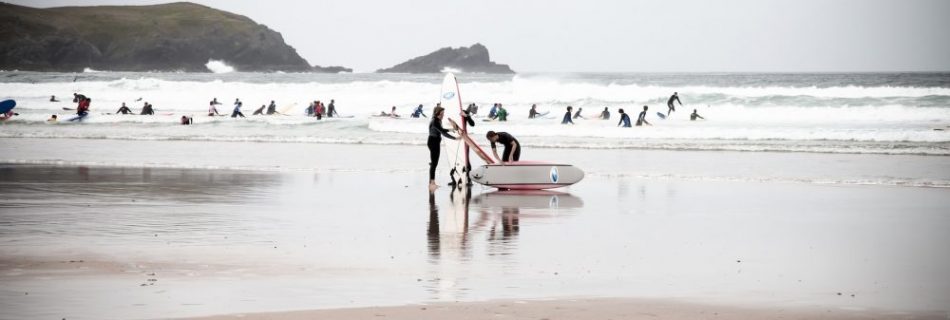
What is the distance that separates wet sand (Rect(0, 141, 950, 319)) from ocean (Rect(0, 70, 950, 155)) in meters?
15.5

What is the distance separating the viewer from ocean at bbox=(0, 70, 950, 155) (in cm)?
3288

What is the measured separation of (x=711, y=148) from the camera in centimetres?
2997

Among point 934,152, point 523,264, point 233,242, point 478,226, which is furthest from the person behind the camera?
point 934,152

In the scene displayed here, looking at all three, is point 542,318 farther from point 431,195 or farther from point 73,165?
point 73,165

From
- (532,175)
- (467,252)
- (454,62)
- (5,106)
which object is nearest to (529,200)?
(532,175)

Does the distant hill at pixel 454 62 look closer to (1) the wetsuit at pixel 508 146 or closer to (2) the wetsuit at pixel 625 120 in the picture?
(2) the wetsuit at pixel 625 120

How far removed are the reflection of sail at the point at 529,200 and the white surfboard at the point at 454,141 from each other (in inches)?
43.1

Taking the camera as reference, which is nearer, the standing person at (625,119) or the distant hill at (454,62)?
the standing person at (625,119)

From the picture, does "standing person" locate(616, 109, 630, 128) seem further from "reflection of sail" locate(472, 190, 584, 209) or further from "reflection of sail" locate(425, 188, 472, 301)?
"reflection of sail" locate(425, 188, 472, 301)

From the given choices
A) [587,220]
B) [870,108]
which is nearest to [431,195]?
[587,220]

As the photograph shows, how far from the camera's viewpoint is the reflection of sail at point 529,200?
14916 mm

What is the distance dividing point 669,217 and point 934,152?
54.9 feet

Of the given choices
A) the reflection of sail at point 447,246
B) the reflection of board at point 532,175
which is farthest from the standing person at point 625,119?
the reflection of sail at point 447,246

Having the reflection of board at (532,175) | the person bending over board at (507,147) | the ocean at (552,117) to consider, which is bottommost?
the ocean at (552,117)
